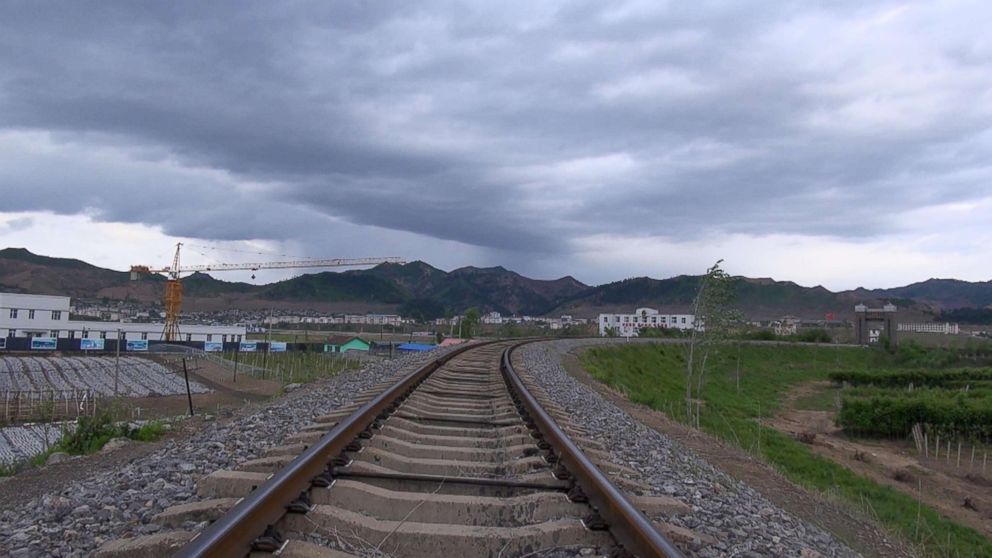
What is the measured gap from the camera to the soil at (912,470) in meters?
19.0

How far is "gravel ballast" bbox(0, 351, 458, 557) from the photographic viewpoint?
3916 mm

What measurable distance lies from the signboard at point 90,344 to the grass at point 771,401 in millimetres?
48320

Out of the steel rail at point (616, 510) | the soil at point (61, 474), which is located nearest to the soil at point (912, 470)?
the steel rail at point (616, 510)

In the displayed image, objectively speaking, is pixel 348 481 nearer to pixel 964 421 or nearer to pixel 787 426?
pixel 787 426

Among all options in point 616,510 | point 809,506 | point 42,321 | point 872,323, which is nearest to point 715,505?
point 616,510

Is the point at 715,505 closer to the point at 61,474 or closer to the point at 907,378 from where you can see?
the point at 61,474

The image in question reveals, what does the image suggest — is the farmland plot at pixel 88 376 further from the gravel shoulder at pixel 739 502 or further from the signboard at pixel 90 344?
the gravel shoulder at pixel 739 502

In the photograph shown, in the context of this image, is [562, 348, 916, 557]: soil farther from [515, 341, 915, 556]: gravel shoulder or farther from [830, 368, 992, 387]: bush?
[830, 368, 992, 387]: bush

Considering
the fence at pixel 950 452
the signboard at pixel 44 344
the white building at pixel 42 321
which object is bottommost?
the fence at pixel 950 452

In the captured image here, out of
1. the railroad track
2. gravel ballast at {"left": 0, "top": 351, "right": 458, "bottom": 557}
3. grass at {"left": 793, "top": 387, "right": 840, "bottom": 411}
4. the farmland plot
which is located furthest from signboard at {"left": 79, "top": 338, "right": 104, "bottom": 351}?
the railroad track

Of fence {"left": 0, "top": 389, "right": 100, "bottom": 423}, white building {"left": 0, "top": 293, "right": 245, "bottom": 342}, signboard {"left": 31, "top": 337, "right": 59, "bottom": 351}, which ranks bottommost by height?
fence {"left": 0, "top": 389, "right": 100, "bottom": 423}

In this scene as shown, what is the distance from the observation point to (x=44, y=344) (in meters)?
65.8

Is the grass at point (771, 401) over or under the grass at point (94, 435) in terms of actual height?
under

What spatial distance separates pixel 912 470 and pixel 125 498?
25.4 metres
